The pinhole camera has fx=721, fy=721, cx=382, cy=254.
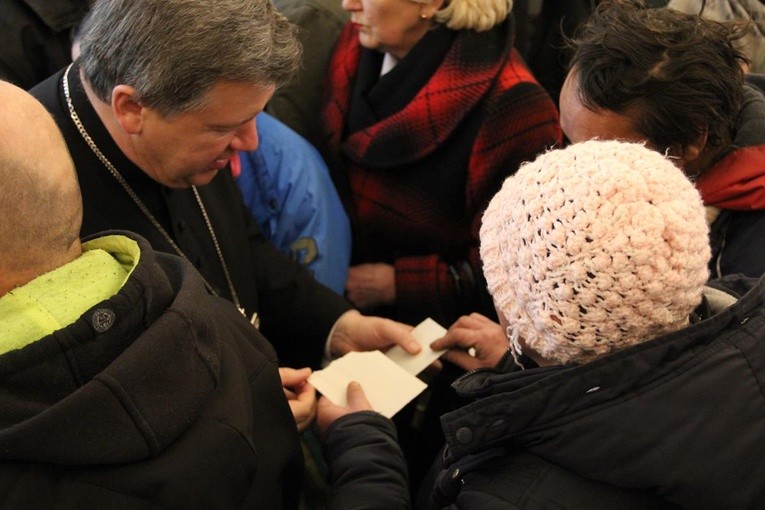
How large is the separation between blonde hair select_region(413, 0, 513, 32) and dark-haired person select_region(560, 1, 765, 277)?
1.95ft

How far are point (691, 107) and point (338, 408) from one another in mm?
1095

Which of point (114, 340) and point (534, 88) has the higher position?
point (114, 340)

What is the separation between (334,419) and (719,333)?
881 mm

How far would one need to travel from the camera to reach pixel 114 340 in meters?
1.03

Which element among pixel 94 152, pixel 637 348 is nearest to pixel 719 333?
pixel 637 348

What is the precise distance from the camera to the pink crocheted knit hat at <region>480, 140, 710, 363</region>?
1055 millimetres

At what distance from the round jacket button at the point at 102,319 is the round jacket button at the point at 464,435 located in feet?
1.94

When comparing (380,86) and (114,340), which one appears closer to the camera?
(114,340)

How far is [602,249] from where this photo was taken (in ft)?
3.45

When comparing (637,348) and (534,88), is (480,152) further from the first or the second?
(637,348)

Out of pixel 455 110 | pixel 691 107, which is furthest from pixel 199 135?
pixel 691 107

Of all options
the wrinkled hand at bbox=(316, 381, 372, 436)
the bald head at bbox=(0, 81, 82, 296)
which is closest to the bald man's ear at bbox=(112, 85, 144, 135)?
the bald head at bbox=(0, 81, 82, 296)

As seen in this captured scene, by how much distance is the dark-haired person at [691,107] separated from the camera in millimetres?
1696

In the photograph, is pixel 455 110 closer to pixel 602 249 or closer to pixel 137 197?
pixel 137 197
